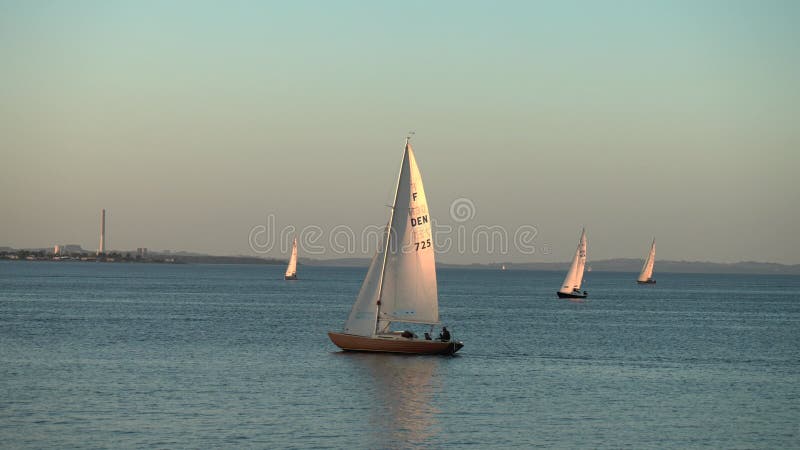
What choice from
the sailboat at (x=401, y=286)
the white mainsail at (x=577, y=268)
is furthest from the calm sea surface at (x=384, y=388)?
the white mainsail at (x=577, y=268)

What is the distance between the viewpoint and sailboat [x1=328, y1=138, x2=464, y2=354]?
64625 millimetres

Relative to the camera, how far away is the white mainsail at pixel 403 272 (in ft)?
212

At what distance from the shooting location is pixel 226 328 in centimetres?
9088

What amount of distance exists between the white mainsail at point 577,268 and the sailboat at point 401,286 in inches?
3455

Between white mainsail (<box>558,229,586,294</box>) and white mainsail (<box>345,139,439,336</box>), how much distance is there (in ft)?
288

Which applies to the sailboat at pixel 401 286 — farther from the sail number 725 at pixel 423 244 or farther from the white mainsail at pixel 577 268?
the white mainsail at pixel 577 268

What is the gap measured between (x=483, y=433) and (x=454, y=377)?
16.7 meters

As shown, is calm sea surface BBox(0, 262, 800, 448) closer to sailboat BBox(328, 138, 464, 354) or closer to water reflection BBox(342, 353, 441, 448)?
water reflection BBox(342, 353, 441, 448)

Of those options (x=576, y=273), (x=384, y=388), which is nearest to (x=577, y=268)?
(x=576, y=273)

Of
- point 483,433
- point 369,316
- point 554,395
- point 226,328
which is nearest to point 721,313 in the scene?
point 226,328

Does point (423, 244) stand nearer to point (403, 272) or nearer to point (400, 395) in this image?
point (403, 272)

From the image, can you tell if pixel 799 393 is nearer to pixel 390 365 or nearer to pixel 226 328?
pixel 390 365

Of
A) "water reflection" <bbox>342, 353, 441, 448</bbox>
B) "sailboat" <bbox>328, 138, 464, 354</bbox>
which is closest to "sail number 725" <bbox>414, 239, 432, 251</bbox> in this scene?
"sailboat" <bbox>328, 138, 464, 354</bbox>

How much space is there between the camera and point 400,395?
50.6 metres
